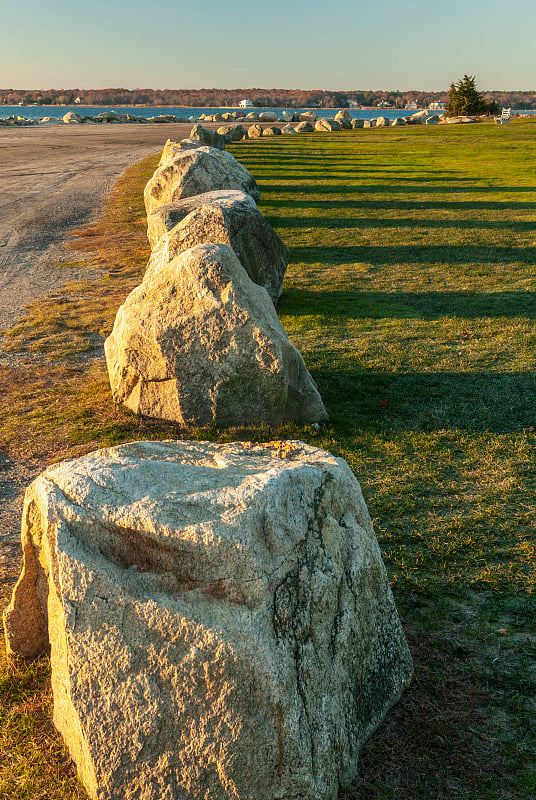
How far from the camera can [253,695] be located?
2.92m

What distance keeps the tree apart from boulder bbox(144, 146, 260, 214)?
1970 inches

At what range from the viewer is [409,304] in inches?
474

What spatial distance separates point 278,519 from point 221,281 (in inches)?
165

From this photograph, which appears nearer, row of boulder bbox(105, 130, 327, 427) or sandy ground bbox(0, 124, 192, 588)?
sandy ground bbox(0, 124, 192, 588)

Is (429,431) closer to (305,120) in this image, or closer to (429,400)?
(429,400)

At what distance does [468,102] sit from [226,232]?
187 ft

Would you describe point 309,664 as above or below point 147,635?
below

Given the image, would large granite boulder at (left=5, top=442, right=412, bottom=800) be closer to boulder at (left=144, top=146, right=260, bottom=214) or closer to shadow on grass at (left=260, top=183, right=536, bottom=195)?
boulder at (left=144, top=146, right=260, bottom=214)

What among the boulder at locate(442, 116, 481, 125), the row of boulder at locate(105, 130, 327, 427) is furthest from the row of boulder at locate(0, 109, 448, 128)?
the row of boulder at locate(105, 130, 327, 427)

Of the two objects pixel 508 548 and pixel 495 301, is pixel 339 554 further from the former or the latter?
pixel 495 301

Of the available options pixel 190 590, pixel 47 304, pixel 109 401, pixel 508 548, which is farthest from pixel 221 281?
pixel 47 304

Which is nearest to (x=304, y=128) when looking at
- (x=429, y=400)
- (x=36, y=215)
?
(x=36, y=215)

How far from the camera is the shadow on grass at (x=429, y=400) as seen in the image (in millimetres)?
7508

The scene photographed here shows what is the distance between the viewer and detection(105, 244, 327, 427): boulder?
689cm
